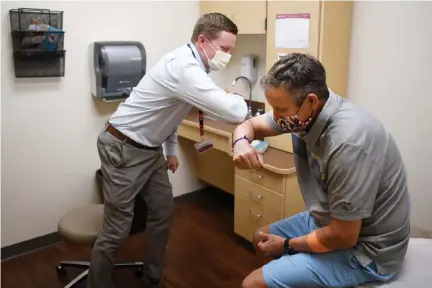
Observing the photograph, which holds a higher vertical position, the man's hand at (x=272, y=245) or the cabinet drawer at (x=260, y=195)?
the man's hand at (x=272, y=245)

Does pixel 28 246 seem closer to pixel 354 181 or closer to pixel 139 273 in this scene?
pixel 139 273

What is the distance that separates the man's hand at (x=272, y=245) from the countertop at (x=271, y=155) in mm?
806

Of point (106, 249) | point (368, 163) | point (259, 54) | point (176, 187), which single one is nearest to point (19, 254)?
point (106, 249)

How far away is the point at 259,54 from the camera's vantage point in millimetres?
3033

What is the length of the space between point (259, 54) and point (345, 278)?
2.04 meters

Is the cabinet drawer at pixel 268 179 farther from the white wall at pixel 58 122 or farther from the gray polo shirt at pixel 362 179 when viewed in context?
the white wall at pixel 58 122

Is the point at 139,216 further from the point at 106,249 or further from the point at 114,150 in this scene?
the point at 114,150

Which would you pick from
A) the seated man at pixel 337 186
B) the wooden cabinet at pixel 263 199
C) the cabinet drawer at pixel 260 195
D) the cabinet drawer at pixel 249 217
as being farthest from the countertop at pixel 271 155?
the seated man at pixel 337 186

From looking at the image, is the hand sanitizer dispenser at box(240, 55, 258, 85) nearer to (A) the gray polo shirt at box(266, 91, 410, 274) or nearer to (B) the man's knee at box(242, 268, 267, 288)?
(A) the gray polo shirt at box(266, 91, 410, 274)

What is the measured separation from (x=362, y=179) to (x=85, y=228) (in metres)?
1.49

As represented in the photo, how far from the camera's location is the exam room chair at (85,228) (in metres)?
2.07

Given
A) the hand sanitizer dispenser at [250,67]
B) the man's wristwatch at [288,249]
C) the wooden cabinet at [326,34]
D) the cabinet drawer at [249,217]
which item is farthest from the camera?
the hand sanitizer dispenser at [250,67]

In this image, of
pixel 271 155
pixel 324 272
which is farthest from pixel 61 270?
pixel 324 272

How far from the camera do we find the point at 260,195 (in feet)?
8.21
